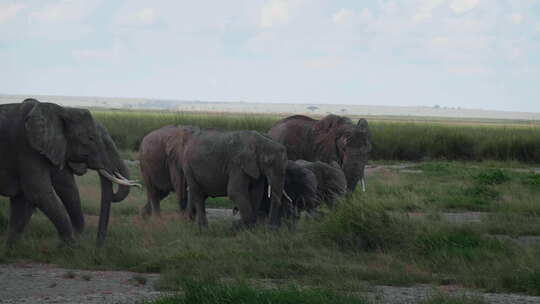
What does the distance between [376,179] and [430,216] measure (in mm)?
7007

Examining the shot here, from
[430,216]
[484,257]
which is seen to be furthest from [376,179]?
[484,257]

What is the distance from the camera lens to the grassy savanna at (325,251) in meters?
8.78

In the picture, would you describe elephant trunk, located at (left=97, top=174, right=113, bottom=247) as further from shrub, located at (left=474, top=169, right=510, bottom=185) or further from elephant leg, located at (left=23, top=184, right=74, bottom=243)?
shrub, located at (left=474, top=169, right=510, bottom=185)

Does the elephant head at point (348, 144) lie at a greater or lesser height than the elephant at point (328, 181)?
greater

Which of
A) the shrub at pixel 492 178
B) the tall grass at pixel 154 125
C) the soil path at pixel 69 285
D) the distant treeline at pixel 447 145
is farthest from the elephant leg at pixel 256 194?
the tall grass at pixel 154 125

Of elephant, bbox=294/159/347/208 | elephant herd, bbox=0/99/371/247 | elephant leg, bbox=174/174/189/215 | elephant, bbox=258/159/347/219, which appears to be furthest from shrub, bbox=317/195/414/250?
elephant leg, bbox=174/174/189/215

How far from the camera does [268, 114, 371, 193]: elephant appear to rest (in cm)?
1392

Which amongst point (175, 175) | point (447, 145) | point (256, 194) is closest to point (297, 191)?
point (256, 194)

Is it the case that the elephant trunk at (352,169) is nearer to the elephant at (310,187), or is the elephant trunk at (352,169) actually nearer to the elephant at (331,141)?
the elephant at (331,141)

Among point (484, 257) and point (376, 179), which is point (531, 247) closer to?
point (484, 257)

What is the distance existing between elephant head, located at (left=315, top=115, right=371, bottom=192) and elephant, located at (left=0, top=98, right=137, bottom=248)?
4071 millimetres

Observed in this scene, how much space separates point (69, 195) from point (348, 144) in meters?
4.67

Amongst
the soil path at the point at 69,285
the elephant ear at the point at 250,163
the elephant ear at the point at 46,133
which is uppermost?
the elephant ear at the point at 46,133

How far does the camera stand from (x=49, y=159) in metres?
10.3
